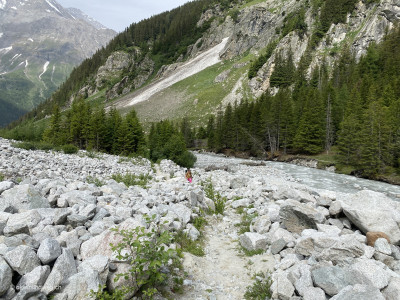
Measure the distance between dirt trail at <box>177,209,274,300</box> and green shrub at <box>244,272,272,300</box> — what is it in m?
0.18

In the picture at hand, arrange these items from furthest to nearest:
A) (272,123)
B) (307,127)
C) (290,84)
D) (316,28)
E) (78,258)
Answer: (316,28)
(290,84)
(272,123)
(307,127)
(78,258)

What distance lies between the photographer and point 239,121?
216 ft

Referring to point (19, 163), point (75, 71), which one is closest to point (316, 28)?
point (19, 163)

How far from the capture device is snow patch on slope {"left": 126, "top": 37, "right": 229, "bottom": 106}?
418 ft

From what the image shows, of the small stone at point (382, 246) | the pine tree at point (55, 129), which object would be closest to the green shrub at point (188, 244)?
the small stone at point (382, 246)

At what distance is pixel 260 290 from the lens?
532 cm

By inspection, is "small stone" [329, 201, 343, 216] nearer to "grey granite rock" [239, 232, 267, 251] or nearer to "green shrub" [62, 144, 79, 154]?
"grey granite rock" [239, 232, 267, 251]

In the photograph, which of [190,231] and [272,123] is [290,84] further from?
[190,231]

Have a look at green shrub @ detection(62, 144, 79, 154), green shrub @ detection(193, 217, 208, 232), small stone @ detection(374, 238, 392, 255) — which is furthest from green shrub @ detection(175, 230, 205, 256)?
green shrub @ detection(62, 144, 79, 154)

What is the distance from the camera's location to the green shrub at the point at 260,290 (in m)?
5.12

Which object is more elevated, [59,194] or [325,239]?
[59,194]

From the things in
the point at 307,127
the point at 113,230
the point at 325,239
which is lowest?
the point at 307,127

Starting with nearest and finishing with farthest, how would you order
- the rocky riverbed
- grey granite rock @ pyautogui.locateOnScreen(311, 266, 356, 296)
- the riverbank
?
1. the rocky riverbed
2. grey granite rock @ pyautogui.locateOnScreen(311, 266, 356, 296)
3. the riverbank

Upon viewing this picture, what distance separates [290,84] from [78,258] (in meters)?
95.8
